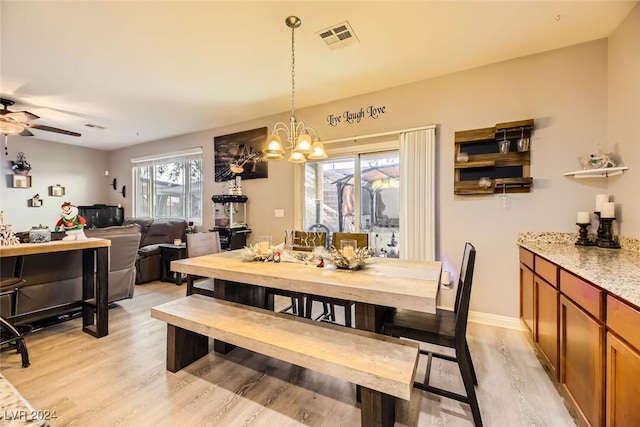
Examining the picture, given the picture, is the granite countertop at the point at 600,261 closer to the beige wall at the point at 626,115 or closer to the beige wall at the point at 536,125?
the beige wall at the point at 536,125

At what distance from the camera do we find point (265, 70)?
10.1 feet

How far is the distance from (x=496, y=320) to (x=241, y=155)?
436cm

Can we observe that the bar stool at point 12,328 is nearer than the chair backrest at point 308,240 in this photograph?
Yes

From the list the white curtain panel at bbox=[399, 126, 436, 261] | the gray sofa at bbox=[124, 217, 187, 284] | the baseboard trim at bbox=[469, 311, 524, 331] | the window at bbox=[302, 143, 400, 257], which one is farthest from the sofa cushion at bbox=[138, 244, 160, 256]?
the baseboard trim at bbox=[469, 311, 524, 331]

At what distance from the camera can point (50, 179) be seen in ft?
19.7

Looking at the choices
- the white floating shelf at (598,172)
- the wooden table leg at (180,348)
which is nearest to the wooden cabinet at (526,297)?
the white floating shelf at (598,172)

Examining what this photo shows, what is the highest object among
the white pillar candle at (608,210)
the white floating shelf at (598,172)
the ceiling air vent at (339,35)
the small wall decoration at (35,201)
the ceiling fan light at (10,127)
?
the ceiling air vent at (339,35)

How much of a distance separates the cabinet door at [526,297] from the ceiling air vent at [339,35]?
8.67 ft

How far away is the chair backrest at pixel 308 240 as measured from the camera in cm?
273

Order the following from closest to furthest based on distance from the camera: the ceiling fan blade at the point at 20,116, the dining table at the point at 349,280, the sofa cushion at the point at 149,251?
1. the dining table at the point at 349,280
2. the ceiling fan blade at the point at 20,116
3. the sofa cushion at the point at 149,251

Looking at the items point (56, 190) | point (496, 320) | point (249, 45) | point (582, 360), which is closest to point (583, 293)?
point (582, 360)

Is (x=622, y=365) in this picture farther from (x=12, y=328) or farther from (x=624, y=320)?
(x=12, y=328)

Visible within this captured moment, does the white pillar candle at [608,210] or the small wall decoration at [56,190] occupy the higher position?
the small wall decoration at [56,190]

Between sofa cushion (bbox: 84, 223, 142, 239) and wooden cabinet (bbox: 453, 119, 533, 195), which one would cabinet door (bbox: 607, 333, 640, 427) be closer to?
wooden cabinet (bbox: 453, 119, 533, 195)
